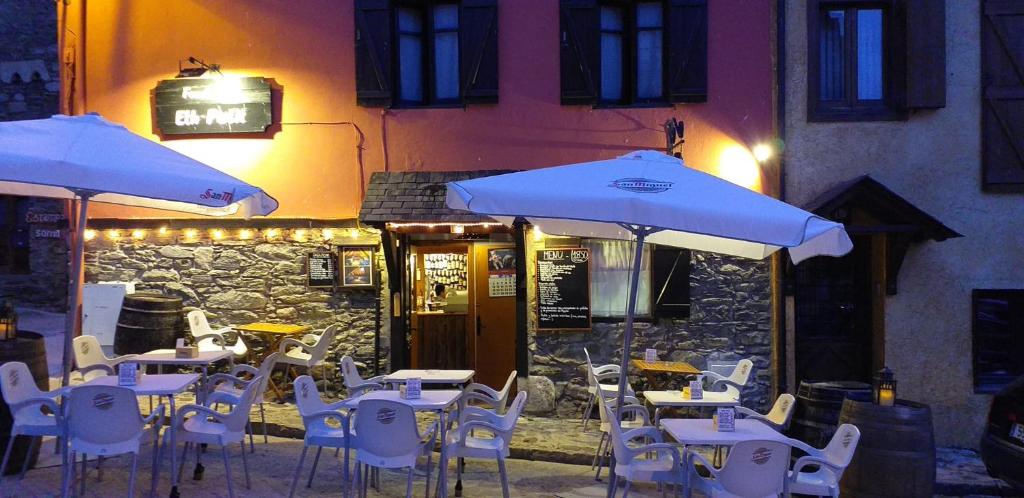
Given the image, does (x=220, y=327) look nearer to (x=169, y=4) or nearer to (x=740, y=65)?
(x=169, y=4)

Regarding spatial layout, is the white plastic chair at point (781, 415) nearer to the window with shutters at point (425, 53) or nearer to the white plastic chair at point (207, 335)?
the window with shutters at point (425, 53)

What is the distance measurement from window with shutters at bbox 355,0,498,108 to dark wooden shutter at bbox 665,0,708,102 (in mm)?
2119

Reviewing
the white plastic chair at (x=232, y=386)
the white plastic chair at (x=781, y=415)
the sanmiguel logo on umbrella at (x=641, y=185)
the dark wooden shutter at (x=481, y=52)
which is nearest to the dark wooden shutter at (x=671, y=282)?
the dark wooden shutter at (x=481, y=52)

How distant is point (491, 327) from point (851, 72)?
5298 mm

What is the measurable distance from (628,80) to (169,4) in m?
5.82

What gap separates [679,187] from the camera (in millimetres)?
4547

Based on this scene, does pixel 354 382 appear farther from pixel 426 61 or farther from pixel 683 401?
pixel 426 61

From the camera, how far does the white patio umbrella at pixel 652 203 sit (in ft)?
13.9

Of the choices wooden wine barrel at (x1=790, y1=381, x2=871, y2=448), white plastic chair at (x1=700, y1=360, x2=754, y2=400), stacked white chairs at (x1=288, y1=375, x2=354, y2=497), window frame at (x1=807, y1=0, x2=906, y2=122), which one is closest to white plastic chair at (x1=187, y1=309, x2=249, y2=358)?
stacked white chairs at (x1=288, y1=375, x2=354, y2=497)

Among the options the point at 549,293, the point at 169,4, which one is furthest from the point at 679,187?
the point at 169,4

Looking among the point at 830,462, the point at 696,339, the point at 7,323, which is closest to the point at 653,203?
the point at 830,462

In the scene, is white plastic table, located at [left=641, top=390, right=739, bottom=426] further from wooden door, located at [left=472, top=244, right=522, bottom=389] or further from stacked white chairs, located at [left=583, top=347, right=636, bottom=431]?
wooden door, located at [left=472, top=244, right=522, bottom=389]

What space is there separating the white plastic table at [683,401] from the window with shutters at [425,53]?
4.21m

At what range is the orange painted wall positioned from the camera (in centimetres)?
884
